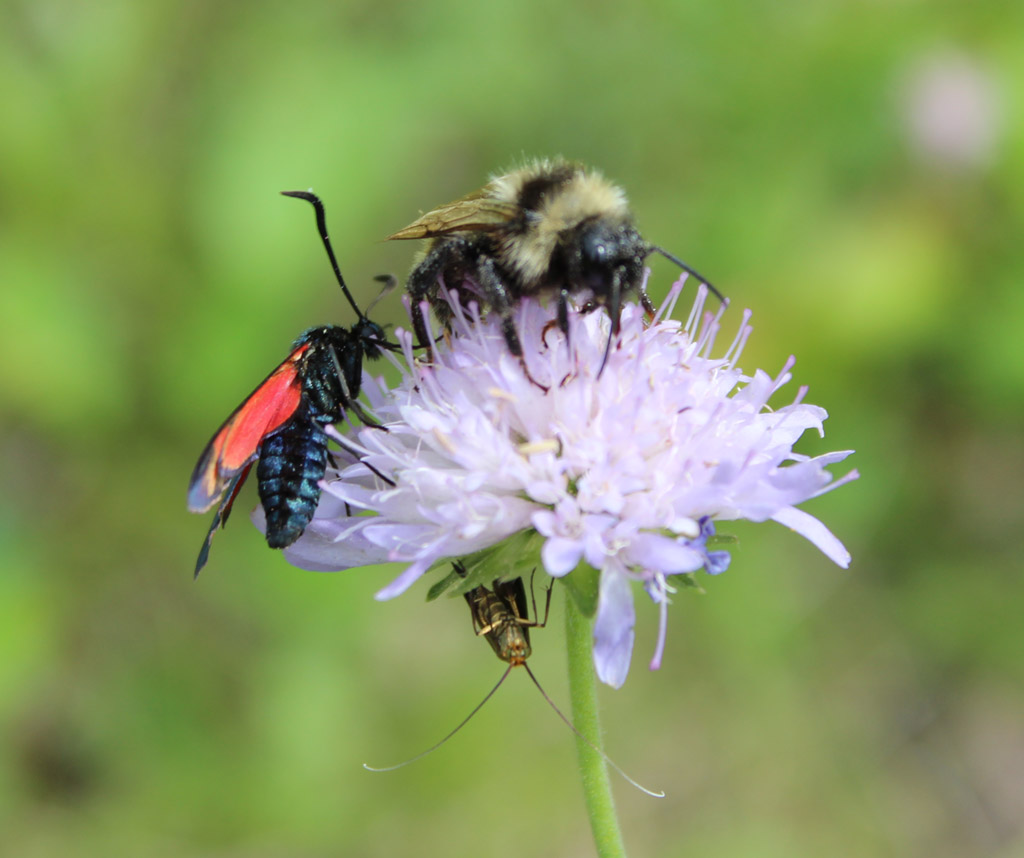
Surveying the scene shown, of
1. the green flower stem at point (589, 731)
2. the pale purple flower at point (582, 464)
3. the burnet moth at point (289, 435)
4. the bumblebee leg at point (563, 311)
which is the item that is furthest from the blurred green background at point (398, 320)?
the bumblebee leg at point (563, 311)

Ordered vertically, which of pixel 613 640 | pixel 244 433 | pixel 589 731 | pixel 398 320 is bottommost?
pixel 589 731

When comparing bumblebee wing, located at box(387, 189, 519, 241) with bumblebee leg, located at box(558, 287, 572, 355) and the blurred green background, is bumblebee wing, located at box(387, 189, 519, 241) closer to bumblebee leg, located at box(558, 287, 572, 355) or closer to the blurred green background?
bumblebee leg, located at box(558, 287, 572, 355)

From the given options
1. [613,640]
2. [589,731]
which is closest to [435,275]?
[613,640]

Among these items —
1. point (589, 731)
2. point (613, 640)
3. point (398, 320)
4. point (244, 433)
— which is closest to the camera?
point (613, 640)

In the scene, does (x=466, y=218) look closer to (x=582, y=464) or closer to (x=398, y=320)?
(x=582, y=464)

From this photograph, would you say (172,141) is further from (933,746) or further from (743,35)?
(933,746)

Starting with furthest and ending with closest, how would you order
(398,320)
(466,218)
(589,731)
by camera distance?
(398,320) < (466,218) < (589,731)
